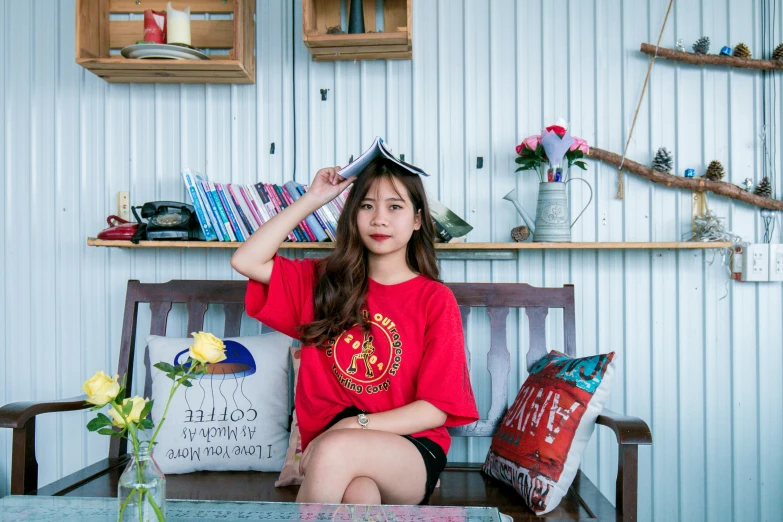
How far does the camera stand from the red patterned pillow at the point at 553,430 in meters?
1.54

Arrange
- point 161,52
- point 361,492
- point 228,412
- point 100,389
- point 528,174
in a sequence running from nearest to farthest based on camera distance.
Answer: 1. point 100,389
2. point 361,492
3. point 228,412
4. point 161,52
5. point 528,174

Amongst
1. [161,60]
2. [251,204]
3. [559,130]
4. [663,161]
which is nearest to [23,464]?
[251,204]

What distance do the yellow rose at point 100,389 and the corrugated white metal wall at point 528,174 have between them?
1.48 meters

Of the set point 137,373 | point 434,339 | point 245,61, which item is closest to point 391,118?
point 245,61

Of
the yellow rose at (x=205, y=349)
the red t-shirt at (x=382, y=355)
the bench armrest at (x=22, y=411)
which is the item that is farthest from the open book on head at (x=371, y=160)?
the bench armrest at (x=22, y=411)

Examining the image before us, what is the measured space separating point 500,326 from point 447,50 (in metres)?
1.03

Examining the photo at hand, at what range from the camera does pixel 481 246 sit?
206 cm

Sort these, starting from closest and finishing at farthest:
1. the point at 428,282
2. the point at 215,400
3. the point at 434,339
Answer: the point at 434,339, the point at 428,282, the point at 215,400

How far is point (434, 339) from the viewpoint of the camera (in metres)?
1.59

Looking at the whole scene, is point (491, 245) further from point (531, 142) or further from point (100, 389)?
point (100, 389)

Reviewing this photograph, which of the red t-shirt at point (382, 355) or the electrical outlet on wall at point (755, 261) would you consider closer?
the red t-shirt at point (382, 355)

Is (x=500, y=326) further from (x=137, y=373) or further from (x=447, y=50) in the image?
(x=137, y=373)

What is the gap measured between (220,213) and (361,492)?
1.17m

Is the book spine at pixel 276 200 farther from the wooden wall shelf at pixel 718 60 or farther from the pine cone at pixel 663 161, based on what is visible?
the wooden wall shelf at pixel 718 60
